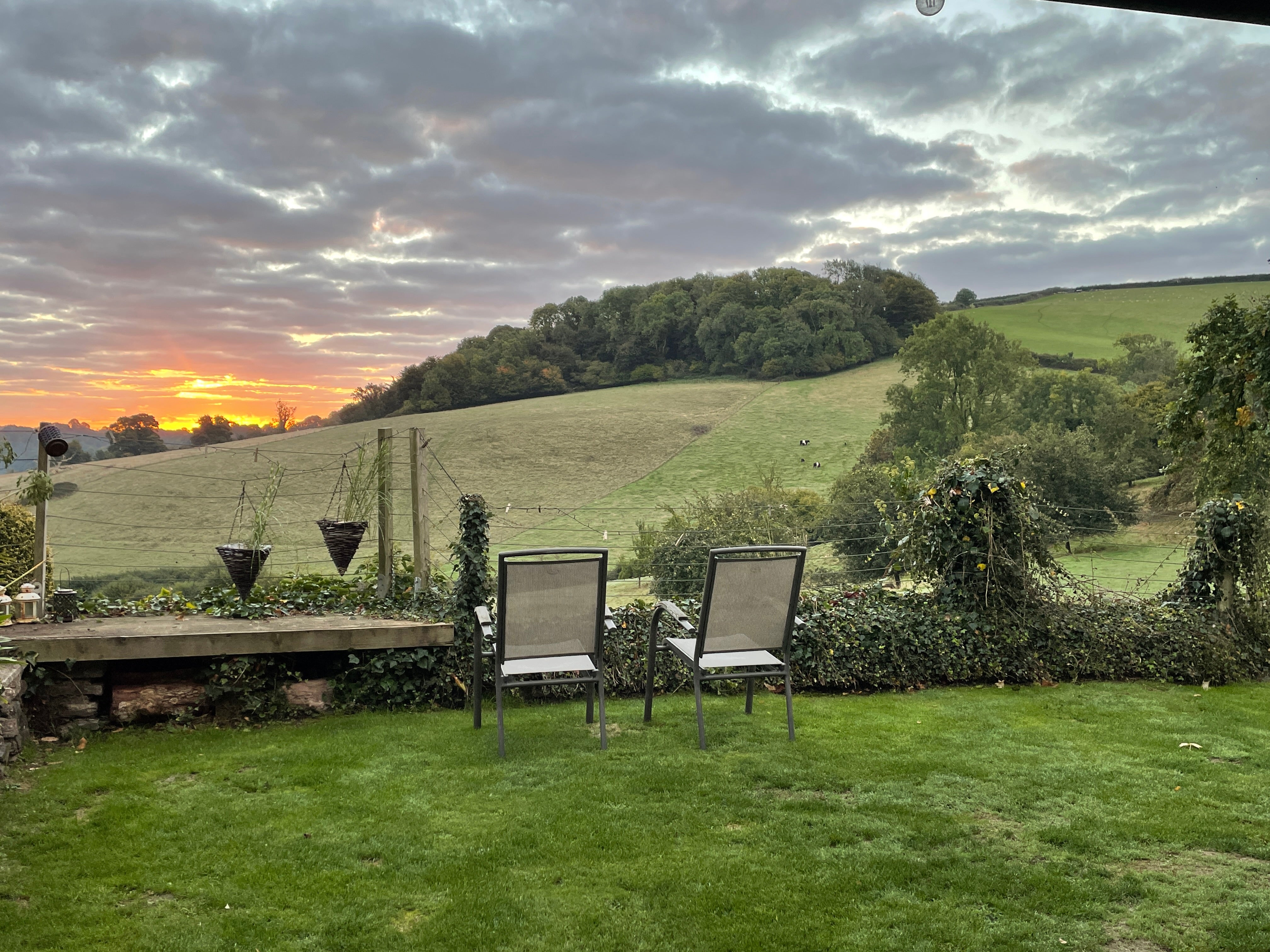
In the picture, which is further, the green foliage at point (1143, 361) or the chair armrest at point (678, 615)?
the green foliage at point (1143, 361)

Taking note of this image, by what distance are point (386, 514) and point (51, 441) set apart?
1.78 metres

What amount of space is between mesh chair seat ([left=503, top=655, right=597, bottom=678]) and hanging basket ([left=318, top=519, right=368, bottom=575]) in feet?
6.46

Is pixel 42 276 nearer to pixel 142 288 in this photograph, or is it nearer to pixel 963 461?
pixel 142 288

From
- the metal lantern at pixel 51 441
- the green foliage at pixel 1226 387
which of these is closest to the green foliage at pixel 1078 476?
the green foliage at pixel 1226 387

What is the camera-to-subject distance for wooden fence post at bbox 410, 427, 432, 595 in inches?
209

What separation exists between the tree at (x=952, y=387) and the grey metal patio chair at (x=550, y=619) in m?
34.5

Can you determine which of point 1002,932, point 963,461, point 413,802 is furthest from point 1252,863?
point 963,461

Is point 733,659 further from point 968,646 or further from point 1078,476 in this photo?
point 1078,476

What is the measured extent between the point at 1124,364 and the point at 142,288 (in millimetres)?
40901

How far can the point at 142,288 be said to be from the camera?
23719mm

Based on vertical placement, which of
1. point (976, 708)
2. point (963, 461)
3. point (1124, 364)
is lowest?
point (976, 708)

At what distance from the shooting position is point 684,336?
148 ft

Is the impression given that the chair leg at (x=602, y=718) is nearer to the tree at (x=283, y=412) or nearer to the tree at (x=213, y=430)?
the tree at (x=283, y=412)

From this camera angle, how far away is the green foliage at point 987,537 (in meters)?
5.44
